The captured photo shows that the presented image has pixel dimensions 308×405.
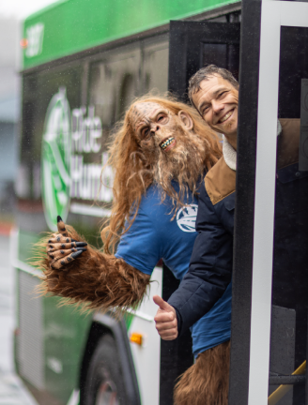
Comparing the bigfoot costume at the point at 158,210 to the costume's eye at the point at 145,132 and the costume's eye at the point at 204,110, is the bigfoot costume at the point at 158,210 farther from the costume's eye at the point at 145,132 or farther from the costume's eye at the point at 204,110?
the costume's eye at the point at 204,110

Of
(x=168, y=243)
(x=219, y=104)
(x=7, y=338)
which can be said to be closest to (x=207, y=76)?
(x=219, y=104)

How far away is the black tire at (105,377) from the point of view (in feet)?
7.28

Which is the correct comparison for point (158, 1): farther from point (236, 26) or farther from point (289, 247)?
point (289, 247)

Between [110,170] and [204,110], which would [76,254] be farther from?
[204,110]

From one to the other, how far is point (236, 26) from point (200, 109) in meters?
0.38

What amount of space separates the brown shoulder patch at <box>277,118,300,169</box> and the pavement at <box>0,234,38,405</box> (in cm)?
136

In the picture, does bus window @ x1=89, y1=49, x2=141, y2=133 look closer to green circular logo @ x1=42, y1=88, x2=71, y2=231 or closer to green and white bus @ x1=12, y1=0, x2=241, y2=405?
green and white bus @ x1=12, y1=0, x2=241, y2=405

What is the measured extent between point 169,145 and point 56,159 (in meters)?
0.61

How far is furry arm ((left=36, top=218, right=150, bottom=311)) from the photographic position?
176 centimetres

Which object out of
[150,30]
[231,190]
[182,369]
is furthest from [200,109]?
[182,369]

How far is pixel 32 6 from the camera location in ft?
6.74

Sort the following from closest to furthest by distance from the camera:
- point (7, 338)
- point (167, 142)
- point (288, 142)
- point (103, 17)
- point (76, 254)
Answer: point (288, 142), point (76, 254), point (167, 142), point (103, 17), point (7, 338)

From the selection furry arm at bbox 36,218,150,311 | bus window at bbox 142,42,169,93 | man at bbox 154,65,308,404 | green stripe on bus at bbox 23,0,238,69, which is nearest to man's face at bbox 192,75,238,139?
man at bbox 154,65,308,404

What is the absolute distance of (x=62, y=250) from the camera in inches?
67.6
